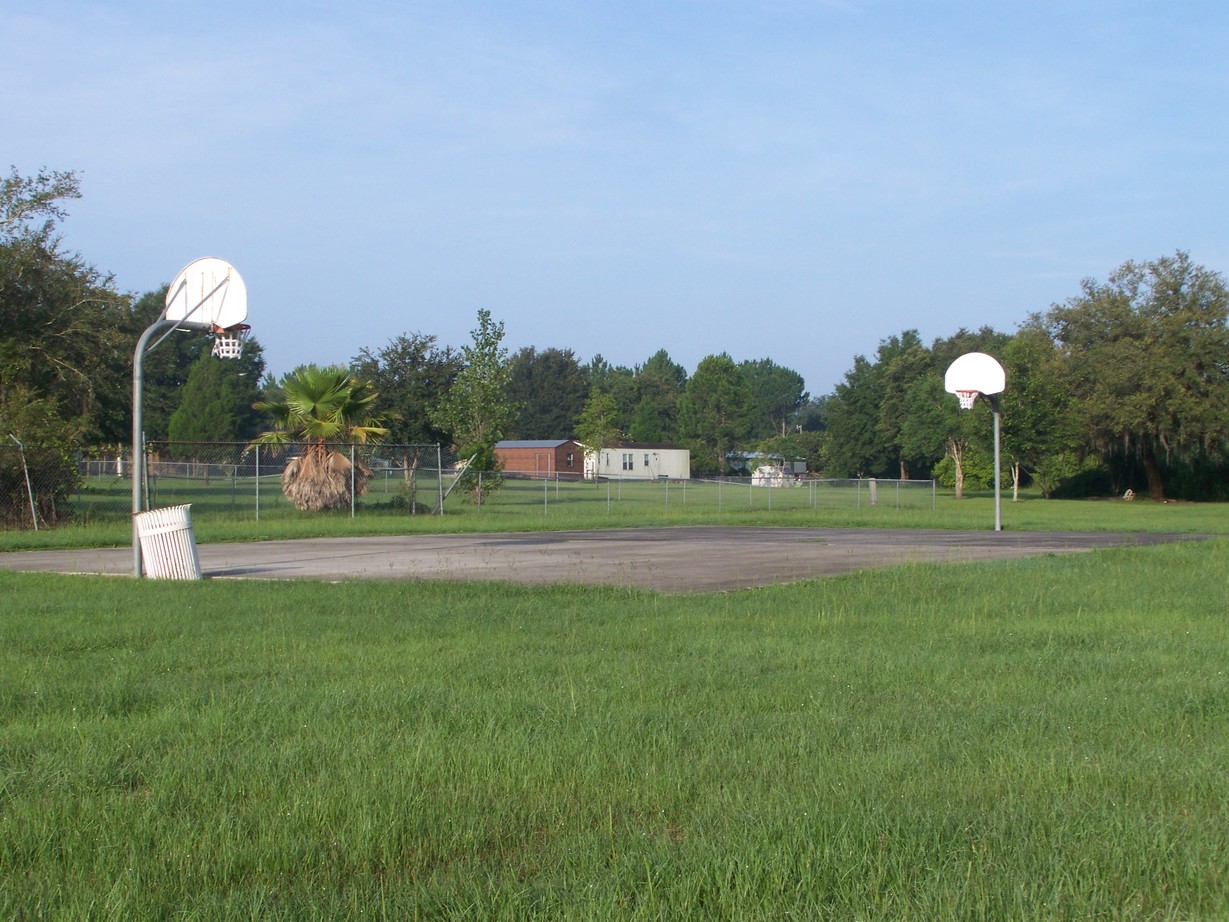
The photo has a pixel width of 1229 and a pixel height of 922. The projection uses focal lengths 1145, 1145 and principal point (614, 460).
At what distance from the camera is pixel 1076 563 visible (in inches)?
721

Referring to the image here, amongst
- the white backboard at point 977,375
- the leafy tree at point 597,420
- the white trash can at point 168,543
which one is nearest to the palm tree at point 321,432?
the white trash can at point 168,543

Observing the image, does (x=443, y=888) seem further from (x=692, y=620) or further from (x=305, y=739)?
(x=692, y=620)

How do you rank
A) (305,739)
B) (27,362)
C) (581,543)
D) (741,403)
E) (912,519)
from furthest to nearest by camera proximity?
(741,403) < (912,519) < (27,362) < (581,543) < (305,739)

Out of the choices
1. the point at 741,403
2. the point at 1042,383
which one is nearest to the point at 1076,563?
the point at 1042,383

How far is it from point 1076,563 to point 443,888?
16.2 m

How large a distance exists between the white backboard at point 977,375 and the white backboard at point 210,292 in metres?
19.9

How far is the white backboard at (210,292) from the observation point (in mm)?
17922

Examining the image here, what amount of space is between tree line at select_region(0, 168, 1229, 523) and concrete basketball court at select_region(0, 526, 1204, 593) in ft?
30.9

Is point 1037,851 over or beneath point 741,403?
beneath

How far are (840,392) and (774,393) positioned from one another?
8834cm

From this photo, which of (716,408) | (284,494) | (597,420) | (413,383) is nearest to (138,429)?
(284,494)

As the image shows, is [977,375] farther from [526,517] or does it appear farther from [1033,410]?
[1033,410]

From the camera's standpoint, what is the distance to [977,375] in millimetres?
31453

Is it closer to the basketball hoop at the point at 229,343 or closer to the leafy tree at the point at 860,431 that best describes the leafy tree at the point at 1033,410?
the leafy tree at the point at 860,431
